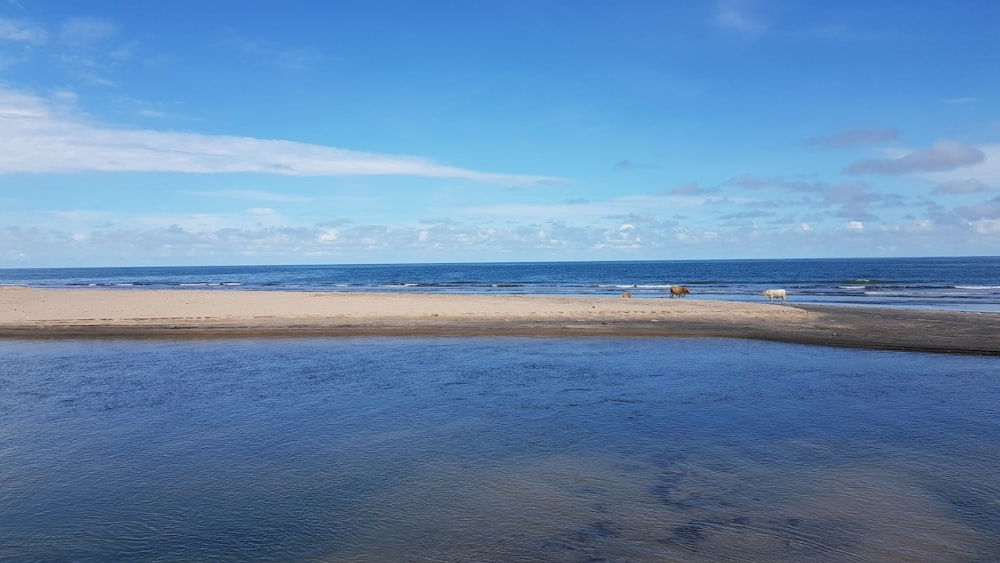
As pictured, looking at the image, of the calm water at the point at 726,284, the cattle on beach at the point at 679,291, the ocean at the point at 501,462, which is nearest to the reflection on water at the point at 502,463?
the ocean at the point at 501,462

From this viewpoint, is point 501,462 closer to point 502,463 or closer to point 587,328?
point 502,463

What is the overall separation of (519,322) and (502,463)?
665 inches

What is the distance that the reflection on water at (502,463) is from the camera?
6465 mm

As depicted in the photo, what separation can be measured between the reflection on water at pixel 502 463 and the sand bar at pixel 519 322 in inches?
231

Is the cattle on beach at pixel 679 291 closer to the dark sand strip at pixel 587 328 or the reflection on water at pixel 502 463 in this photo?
the dark sand strip at pixel 587 328

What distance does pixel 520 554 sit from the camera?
20.2 ft

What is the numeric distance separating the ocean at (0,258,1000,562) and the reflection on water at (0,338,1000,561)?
0.04m

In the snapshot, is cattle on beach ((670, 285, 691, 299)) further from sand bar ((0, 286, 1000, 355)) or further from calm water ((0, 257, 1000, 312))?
sand bar ((0, 286, 1000, 355))

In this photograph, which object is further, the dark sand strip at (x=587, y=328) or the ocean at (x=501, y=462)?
the dark sand strip at (x=587, y=328)

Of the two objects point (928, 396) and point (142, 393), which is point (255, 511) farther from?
point (928, 396)

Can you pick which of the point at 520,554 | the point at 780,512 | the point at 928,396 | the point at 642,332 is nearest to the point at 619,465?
the point at 780,512

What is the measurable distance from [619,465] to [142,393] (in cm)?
1039

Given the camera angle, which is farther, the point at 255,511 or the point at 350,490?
the point at 350,490

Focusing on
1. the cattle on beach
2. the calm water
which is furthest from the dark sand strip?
the cattle on beach
